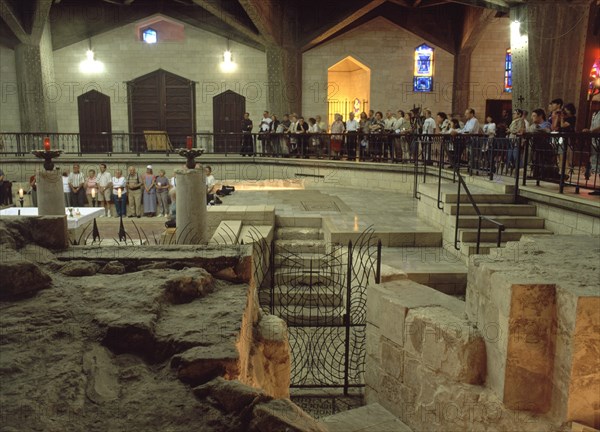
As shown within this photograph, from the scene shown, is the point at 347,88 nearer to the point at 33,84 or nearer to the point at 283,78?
the point at 283,78

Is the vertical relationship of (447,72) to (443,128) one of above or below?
above

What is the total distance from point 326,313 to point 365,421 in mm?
2858

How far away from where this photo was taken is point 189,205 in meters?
6.53

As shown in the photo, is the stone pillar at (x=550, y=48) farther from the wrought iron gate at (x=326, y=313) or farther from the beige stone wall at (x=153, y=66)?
the beige stone wall at (x=153, y=66)

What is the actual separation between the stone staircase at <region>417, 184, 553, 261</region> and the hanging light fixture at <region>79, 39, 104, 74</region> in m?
14.6

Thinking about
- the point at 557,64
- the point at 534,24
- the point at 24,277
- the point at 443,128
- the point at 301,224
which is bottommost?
the point at 301,224

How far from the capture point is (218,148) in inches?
752

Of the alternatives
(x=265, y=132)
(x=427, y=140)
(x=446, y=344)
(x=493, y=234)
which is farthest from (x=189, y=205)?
(x=265, y=132)

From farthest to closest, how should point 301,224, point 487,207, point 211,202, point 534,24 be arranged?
point 534,24 < point 211,202 < point 301,224 < point 487,207

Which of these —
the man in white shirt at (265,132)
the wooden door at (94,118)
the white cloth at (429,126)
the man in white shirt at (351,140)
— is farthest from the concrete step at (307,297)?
the wooden door at (94,118)

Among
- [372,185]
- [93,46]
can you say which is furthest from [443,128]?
[93,46]

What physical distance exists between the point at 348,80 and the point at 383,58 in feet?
11.0

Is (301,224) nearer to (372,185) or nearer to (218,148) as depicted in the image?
(372,185)

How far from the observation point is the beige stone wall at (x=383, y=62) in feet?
61.0
